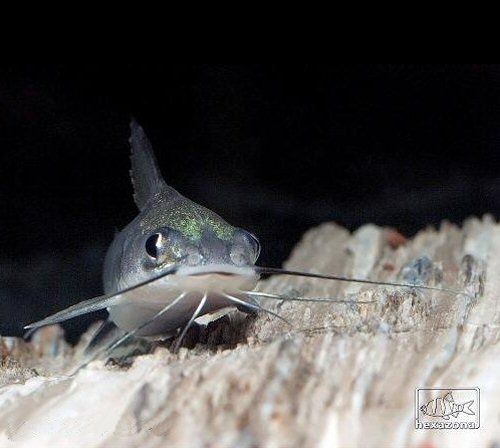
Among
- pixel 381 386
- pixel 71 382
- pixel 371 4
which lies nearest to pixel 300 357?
pixel 381 386

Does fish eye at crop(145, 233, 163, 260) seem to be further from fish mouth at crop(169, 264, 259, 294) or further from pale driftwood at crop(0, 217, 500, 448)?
pale driftwood at crop(0, 217, 500, 448)

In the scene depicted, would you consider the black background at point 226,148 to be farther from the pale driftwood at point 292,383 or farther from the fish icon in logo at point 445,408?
the fish icon in logo at point 445,408

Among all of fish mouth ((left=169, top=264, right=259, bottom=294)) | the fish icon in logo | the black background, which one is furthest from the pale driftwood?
the black background

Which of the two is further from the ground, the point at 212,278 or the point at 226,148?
the point at 226,148

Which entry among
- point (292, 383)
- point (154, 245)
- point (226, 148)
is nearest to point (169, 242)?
point (154, 245)

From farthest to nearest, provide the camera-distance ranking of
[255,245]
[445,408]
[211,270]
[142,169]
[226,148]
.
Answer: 1. [226,148]
2. [142,169]
3. [255,245]
4. [211,270]
5. [445,408]

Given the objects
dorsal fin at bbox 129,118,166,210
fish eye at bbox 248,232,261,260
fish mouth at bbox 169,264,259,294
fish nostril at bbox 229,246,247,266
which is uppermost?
dorsal fin at bbox 129,118,166,210

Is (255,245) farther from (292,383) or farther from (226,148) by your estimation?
(226,148)

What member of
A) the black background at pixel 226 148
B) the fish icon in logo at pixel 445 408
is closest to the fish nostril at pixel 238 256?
the black background at pixel 226 148
